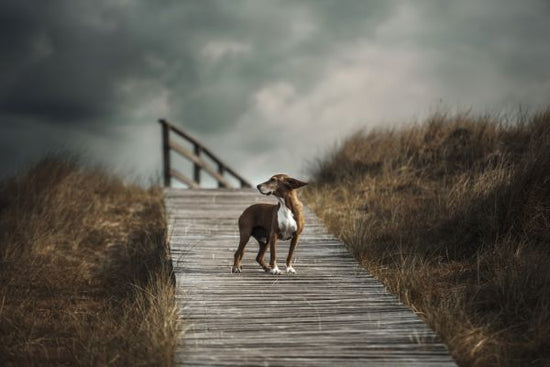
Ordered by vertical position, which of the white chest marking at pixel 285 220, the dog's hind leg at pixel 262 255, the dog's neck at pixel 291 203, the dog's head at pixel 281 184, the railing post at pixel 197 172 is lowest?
the dog's hind leg at pixel 262 255

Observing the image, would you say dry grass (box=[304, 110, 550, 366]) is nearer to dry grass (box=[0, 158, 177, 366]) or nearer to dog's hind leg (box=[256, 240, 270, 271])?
dog's hind leg (box=[256, 240, 270, 271])

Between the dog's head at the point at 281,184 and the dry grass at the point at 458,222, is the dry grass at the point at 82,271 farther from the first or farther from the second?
the dry grass at the point at 458,222

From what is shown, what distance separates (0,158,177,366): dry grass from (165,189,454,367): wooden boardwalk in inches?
9.7

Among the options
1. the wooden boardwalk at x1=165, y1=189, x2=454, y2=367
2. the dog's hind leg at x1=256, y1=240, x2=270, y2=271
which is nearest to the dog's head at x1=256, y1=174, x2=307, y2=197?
the dog's hind leg at x1=256, y1=240, x2=270, y2=271

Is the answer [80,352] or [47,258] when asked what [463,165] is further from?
[80,352]

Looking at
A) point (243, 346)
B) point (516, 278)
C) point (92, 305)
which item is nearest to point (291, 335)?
point (243, 346)

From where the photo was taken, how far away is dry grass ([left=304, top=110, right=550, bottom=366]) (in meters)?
5.75

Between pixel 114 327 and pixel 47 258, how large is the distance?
3.91 m

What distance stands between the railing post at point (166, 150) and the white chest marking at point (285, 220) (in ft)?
28.9

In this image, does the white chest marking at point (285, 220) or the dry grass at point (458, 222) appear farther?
the white chest marking at point (285, 220)

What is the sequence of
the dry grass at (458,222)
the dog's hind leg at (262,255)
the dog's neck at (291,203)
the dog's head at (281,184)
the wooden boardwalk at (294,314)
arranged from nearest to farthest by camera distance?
the wooden boardwalk at (294,314)
the dry grass at (458,222)
the dog's head at (281,184)
the dog's neck at (291,203)
the dog's hind leg at (262,255)

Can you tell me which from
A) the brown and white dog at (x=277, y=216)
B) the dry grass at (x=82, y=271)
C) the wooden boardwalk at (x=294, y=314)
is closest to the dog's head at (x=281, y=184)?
the brown and white dog at (x=277, y=216)

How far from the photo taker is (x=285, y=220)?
21.5 ft

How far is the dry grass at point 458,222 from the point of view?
5748mm
